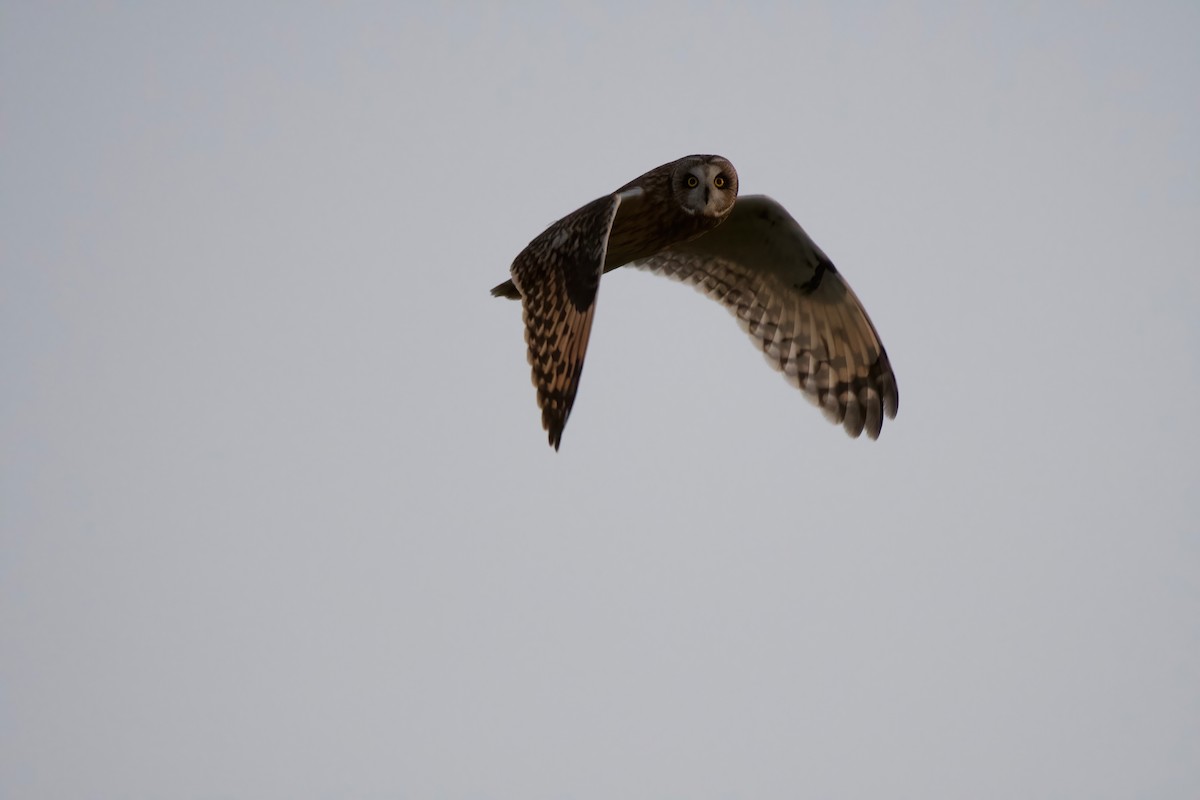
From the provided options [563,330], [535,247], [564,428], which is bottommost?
[564,428]

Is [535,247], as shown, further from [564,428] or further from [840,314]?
[840,314]

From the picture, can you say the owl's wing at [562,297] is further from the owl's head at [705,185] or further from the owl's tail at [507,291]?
the owl's tail at [507,291]

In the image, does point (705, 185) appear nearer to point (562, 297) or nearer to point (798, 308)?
point (562, 297)

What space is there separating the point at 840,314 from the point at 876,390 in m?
0.61

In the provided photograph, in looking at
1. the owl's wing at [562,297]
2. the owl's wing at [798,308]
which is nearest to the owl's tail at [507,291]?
the owl's wing at [562,297]

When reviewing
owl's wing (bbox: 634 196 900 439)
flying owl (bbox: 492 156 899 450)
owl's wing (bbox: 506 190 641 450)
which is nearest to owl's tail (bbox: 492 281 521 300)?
flying owl (bbox: 492 156 899 450)

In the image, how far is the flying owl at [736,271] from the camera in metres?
8.16

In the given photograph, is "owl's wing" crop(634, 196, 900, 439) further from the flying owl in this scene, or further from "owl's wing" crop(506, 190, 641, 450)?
"owl's wing" crop(506, 190, 641, 450)

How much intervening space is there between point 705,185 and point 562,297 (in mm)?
1270

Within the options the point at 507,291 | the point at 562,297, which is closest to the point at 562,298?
the point at 562,297

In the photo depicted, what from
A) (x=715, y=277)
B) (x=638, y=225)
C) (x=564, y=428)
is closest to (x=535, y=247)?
(x=638, y=225)

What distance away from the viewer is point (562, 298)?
26.2ft

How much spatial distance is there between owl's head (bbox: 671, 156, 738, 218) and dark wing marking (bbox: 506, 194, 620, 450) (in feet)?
2.03

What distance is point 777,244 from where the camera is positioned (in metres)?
9.95
